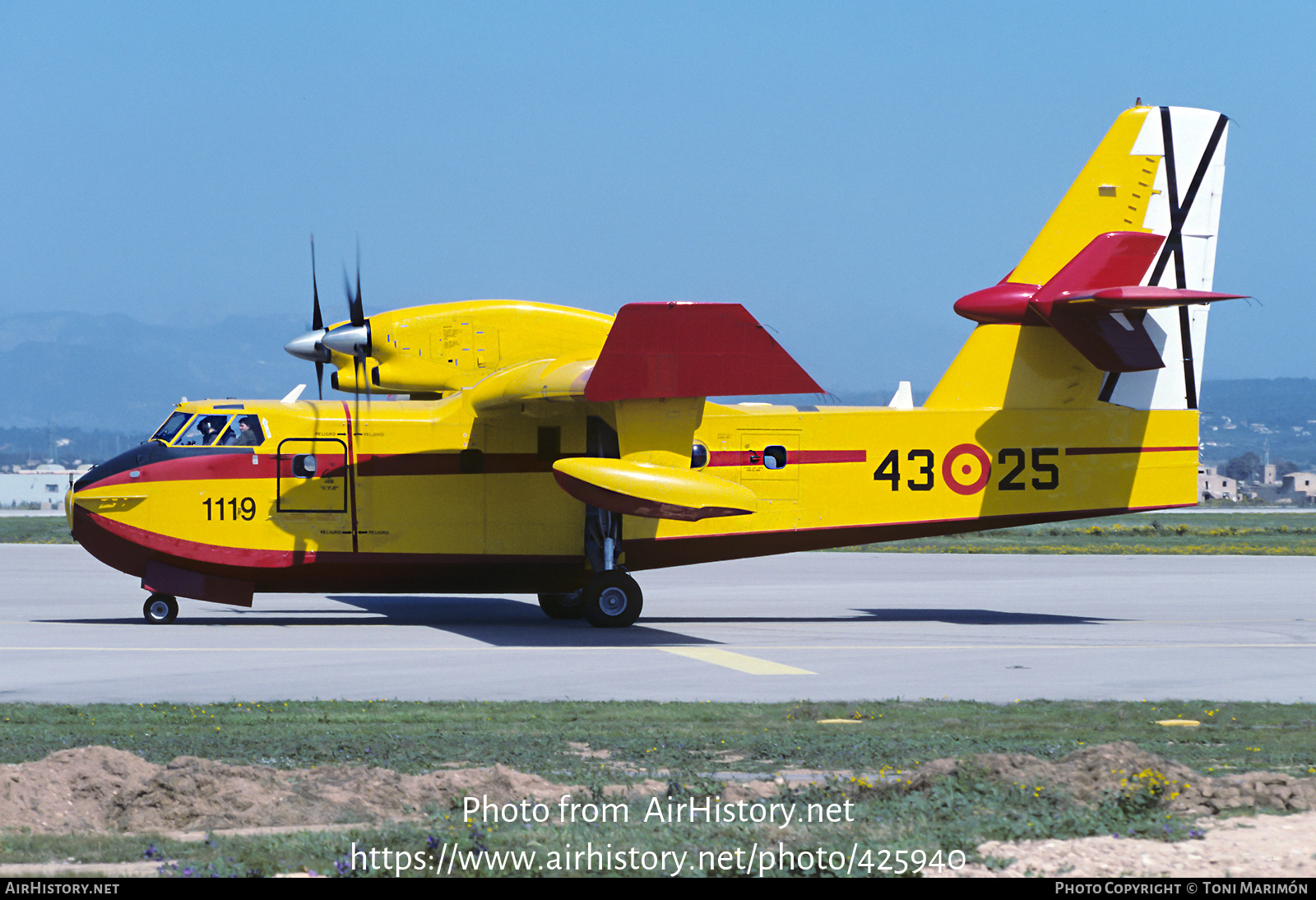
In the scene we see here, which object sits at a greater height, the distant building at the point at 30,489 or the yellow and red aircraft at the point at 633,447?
the yellow and red aircraft at the point at 633,447

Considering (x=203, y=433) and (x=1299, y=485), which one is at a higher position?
(x=203, y=433)

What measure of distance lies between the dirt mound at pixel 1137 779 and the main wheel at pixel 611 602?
11788mm

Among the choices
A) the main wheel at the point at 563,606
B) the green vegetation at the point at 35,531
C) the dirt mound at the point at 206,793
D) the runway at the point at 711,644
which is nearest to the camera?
the dirt mound at the point at 206,793

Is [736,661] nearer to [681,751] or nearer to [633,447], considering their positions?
→ [633,447]

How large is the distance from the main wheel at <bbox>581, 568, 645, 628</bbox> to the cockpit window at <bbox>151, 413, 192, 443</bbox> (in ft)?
23.7

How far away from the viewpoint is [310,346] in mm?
21219

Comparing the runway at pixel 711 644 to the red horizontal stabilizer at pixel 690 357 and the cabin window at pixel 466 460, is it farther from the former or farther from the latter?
the red horizontal stabilizer at pixel 690 357

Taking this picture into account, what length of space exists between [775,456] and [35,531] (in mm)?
46995

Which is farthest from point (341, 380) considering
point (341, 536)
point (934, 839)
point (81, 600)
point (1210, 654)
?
point (934, 839)

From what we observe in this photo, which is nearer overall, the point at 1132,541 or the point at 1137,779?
the point at 1137,779

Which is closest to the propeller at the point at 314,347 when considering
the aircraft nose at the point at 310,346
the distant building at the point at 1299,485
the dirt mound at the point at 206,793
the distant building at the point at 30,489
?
the aircraft nose at the point at 310,346

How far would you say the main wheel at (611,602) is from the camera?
20562 mm

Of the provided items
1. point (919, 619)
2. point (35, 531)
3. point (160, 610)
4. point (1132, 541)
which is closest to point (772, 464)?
point (919, 619)

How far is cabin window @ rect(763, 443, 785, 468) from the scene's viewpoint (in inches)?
859
